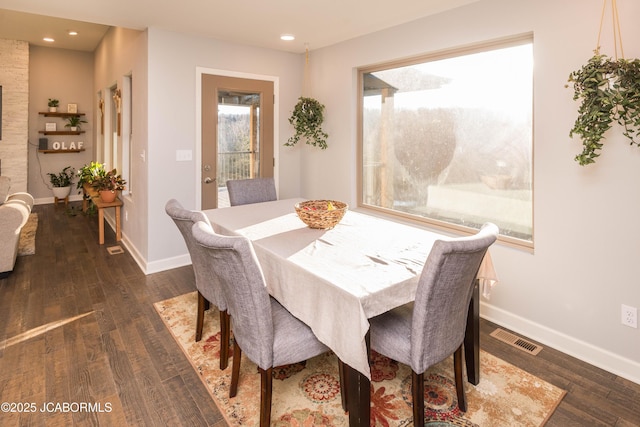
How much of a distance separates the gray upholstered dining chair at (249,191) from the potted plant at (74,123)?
221 inches

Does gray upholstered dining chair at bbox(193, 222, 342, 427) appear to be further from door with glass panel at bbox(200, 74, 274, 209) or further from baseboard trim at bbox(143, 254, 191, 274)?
door with glass panel at bbox(200, 74, 274, 209)

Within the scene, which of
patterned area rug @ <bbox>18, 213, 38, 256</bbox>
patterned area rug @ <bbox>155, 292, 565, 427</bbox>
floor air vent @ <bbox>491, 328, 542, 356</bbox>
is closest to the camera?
patterned area rug @ <bbox>155, 292, 565, 427</bbox>

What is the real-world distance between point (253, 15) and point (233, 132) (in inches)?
54.9

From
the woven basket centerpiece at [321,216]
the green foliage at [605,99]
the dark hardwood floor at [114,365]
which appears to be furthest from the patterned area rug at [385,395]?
the green foliage at [605,99]

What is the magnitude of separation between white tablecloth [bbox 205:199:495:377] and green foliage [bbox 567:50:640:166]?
3.05 feet

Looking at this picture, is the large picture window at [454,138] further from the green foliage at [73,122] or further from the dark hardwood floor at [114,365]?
the green foliage at [73,122]

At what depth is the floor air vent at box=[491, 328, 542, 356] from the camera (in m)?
2.53

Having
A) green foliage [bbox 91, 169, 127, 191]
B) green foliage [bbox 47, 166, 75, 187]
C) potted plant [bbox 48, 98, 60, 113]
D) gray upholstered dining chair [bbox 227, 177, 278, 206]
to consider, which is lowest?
gray upholstered dining chair [bbox 227, 177, 278, 206]

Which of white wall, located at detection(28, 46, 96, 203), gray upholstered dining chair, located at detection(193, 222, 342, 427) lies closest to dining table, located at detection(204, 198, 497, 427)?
gray upholstered dining chair, located at detection(193, 222, 342, 427)

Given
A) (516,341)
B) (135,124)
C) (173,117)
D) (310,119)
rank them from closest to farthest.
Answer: (516,341), (173,117), (135,124), (310,119)

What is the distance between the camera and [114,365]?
90.4 inches

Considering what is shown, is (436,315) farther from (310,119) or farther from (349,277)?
(310,119)

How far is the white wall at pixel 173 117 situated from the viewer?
12.2ft

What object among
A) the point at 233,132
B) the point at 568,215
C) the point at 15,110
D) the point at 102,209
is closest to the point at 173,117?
the point at 233,132
